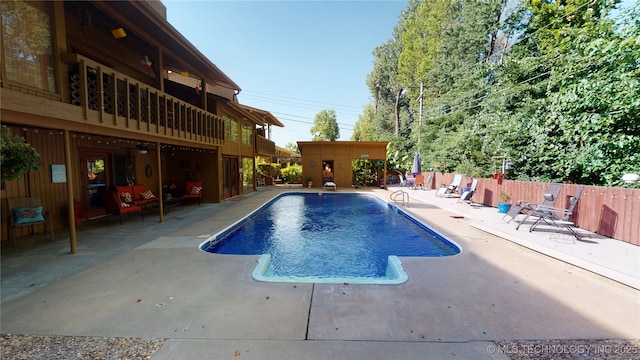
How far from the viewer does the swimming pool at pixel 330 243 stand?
15.6 feet

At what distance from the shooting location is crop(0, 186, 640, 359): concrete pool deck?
240 centimetres

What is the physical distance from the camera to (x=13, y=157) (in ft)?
12.1

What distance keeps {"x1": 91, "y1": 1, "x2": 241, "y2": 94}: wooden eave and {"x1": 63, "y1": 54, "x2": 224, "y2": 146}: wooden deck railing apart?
4.19 feet

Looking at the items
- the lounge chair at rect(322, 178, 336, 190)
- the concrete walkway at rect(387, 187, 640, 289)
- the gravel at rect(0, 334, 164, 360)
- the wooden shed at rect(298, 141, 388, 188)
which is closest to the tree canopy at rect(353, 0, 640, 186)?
the concrete walkway at rect(387, 187, 640, 289)

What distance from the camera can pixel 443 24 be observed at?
74.8ft

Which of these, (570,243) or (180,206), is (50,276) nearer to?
(180,206)

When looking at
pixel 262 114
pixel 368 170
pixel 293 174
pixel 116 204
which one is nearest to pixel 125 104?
pixel 116 204

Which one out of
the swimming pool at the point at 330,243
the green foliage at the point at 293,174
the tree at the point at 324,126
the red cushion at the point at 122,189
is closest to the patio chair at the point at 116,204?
the red cushion at the point at 122,189

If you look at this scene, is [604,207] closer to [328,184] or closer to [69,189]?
[69,189]

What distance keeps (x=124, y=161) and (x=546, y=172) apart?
51.0ft

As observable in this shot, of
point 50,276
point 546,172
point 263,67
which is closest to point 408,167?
point 546,172

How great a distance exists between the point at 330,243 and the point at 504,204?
20.0 feet

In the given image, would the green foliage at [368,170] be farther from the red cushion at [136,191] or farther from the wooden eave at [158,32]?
the red cushion at [136,191]

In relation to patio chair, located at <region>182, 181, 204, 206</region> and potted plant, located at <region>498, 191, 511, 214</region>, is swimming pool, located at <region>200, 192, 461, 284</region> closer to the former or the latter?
patio chair, located at <region>182, 181, 204, 206</region>
